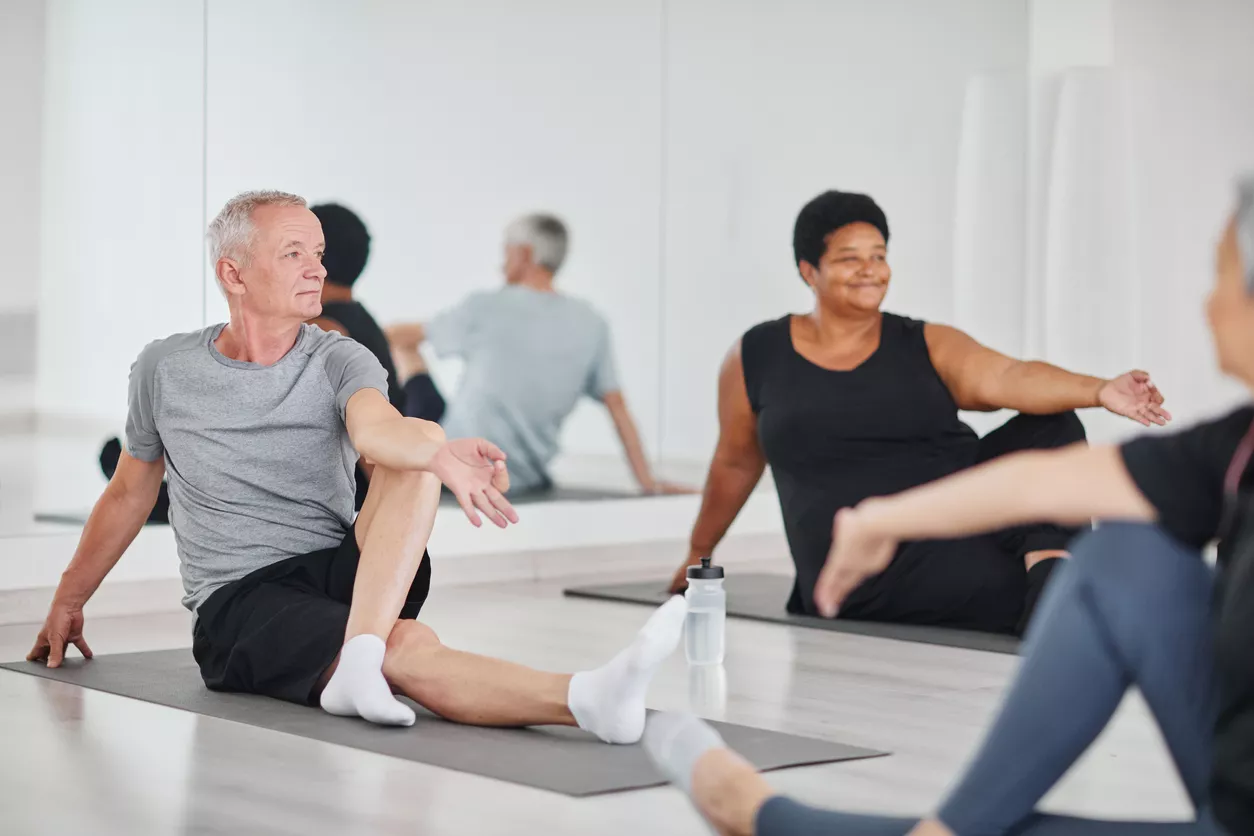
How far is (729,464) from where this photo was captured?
419cm

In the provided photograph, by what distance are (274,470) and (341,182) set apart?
1927 millimetres

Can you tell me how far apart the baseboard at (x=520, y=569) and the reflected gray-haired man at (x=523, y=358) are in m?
0.26

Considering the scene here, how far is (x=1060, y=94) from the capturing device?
6488 mm

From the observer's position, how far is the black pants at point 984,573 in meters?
3.71

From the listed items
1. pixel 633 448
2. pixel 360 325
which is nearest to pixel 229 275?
pixel 360 325

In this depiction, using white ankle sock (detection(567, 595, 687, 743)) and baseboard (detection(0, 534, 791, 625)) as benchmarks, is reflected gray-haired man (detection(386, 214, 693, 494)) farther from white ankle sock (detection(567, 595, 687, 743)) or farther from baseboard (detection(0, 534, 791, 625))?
white ankle sock (detection(567, 595, 687, 743))

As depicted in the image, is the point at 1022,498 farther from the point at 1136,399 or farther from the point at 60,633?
the point at 60,633

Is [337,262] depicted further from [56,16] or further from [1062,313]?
[1062,313]

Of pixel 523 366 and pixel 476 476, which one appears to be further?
pixel 523 366

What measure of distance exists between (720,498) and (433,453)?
6.04 ft

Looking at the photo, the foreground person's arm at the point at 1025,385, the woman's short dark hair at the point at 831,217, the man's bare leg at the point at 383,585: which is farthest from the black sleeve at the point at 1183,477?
the woman's short dark hair at the point at 831,217

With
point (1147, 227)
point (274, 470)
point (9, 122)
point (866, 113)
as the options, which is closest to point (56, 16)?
point (9, 122)

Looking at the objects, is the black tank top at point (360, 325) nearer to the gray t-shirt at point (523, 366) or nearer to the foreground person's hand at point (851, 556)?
the gray t-shirt at point (523, 366)

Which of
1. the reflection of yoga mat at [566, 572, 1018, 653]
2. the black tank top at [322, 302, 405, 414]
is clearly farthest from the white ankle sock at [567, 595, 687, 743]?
the black tank top at [322, 302, 405, 414]
